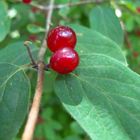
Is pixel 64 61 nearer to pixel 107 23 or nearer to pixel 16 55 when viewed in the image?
pixel 16 55

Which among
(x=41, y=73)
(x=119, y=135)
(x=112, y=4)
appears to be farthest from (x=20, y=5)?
(x=119, y=135)

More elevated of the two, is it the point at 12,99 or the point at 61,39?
the point at 61,39

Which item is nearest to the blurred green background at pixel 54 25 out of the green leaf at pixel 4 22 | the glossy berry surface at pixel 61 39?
the green leaf at pixel 4 22

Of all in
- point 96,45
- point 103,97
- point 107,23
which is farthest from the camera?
point 107,23

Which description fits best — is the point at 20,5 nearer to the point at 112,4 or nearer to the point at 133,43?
the point at 112,4

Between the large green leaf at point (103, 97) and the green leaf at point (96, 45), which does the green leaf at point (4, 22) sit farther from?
the large green leaf at point (103, 97)

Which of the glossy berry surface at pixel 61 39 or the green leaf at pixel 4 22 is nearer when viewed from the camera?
the glossy berry surface at pixel 61 39

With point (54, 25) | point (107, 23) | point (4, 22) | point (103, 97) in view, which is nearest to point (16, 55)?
point (4, 22)
